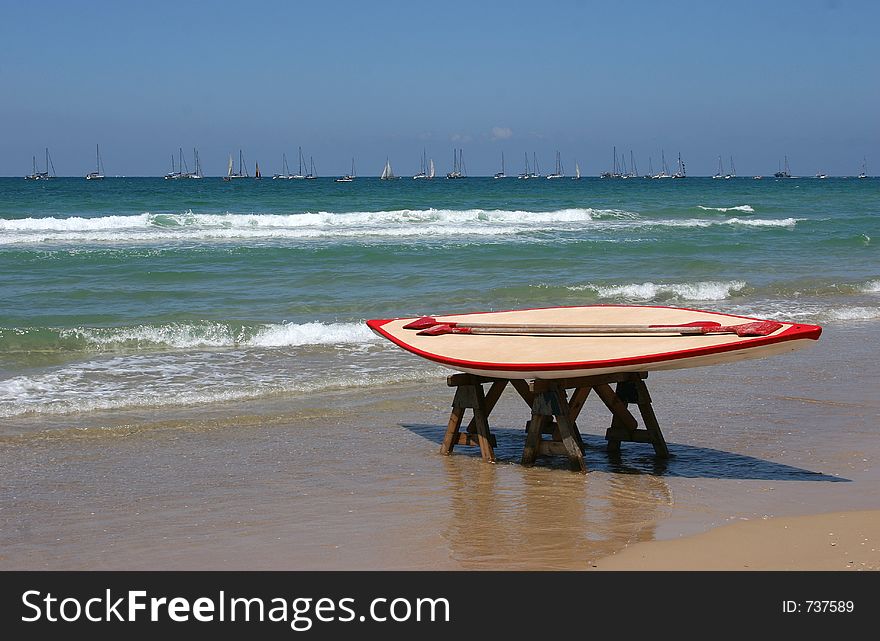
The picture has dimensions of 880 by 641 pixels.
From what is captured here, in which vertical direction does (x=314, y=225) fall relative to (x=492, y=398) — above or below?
above

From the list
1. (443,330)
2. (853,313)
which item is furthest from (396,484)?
(853,313)

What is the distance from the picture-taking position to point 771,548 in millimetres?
5168

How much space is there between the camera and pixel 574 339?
275 inches

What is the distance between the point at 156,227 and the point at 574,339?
25.6m

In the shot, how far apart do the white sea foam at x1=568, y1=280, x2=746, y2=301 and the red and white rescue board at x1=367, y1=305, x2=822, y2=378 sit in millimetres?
8339

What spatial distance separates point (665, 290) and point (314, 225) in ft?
61.1

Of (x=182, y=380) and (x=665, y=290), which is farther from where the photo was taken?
(x=665, y=290)

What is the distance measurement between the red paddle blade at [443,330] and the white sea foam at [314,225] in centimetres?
1939

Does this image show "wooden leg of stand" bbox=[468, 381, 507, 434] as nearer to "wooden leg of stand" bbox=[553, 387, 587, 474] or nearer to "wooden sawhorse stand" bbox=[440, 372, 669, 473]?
"wooden sawhorse stand" bbox=[440, 372, 669, 473]

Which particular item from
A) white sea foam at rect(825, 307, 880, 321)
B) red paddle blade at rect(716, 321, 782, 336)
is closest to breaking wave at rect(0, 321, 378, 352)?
red paddle blade at rect(716, 321, 782, 336)

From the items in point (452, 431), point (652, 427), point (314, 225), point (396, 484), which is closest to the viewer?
point (396, 484)

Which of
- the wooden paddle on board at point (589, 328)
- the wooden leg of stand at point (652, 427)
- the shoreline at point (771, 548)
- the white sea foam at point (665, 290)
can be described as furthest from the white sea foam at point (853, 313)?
the shoreline at point (771, 548)

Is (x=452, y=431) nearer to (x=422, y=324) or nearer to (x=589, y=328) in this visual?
(x=422, y=324)
